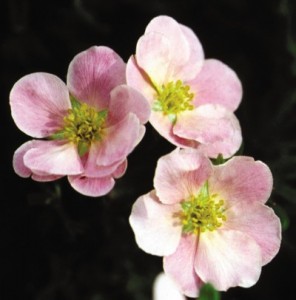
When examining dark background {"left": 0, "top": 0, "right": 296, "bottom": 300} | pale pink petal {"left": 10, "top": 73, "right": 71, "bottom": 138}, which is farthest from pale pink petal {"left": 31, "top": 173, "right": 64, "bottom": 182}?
dark background {"left": 0, "top": 0, "right": 296, "bottom": 300}

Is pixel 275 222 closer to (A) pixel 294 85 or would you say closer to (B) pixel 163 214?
(B) pixel 163 214

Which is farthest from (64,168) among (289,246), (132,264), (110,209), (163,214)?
(289,246)

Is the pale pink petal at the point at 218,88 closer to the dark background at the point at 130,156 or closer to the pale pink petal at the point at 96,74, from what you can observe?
the dark background at the point at 130,156

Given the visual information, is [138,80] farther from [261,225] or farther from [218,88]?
[261,225]

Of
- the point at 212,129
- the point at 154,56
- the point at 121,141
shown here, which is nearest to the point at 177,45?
the point at 154,56

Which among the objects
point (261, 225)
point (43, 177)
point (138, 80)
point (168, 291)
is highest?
point (138, 80)

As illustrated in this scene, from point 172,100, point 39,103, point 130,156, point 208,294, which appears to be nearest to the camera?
point 208,294

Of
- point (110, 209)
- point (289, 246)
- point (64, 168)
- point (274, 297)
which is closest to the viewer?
point (64, 168)
